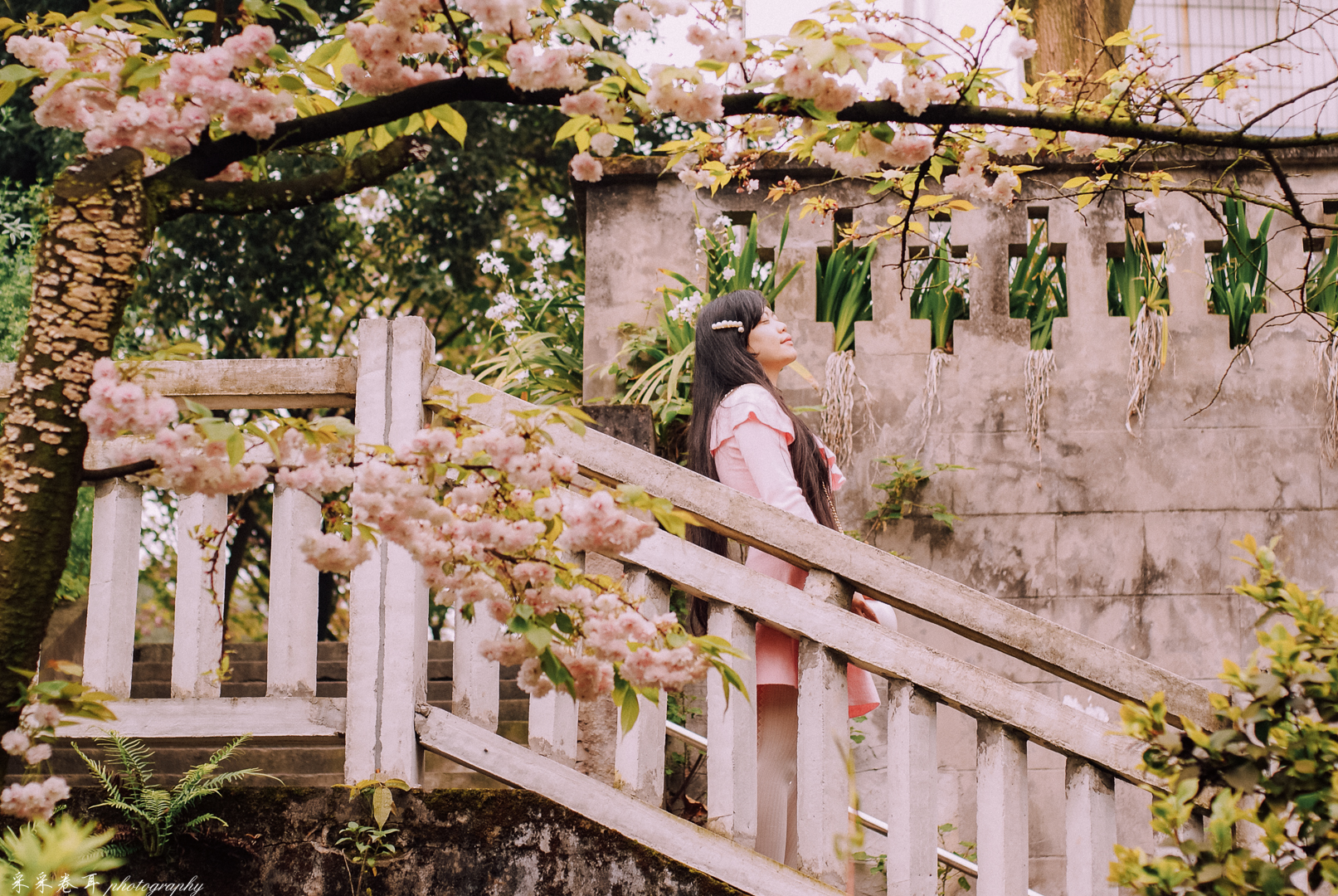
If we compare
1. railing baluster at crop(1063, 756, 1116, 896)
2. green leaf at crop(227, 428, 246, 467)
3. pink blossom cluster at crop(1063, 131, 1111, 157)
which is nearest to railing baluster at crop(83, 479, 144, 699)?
green leaf at crop(227, 428, 246, 467)

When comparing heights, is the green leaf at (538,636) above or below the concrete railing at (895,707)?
above

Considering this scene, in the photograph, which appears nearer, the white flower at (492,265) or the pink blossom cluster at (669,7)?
the pink blossom cluster at (669,7)

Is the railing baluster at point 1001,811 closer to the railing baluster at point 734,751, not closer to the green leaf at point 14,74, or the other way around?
the railing baluster at point 734,751

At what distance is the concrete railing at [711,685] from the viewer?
2525mm

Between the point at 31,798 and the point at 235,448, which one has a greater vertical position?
the point at 235,448

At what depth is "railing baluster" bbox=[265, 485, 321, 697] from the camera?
2.70 m

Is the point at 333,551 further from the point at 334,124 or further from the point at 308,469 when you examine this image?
the point at 334,124

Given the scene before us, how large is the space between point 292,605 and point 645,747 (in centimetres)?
95

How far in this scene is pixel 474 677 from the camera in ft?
8.82

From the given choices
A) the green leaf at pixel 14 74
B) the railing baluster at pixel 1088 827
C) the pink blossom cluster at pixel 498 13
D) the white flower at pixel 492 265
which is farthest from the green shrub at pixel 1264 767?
the white flower at pixel 492 265

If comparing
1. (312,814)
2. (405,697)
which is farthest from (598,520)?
(312,814)

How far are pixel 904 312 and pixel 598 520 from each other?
302 cm

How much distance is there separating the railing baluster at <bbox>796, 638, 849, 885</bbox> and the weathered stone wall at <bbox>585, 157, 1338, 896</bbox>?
5.15 feet

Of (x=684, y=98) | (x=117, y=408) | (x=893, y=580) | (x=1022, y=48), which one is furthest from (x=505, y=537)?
(x=1022, y=48)
